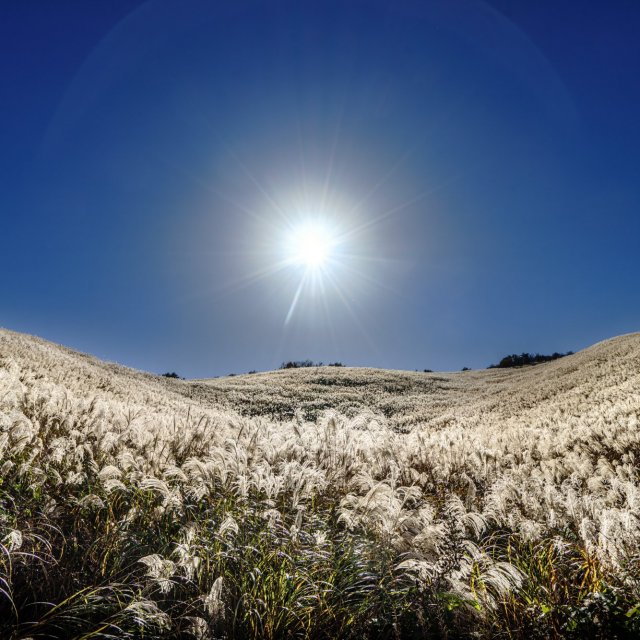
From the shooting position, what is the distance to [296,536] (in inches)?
140

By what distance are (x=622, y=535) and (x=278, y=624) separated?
3364mm


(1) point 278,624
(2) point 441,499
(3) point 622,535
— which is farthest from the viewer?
(2) point 441,499

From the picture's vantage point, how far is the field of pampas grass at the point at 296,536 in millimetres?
2594

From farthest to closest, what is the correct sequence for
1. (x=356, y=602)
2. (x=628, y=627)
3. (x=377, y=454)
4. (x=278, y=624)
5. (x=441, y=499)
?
1. (x=377, y=454)
2. (x=441, y=499)
3. (x=356, y=602)
4. (x=278, y=624)
5. (x=628, y=627)

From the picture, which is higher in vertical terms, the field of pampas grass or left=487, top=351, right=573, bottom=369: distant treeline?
left=487, top=351, right=573, bottom=369: distant treeline

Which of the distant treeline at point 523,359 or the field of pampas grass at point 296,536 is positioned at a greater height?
the distant treeline at point 523,359

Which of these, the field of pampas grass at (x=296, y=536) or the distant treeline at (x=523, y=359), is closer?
the field of pampas grass at (x=296, y=536)

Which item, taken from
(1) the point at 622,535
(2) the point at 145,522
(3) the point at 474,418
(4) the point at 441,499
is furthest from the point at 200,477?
(3) the point at 474,418

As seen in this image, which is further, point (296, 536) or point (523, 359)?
point (523, 359)

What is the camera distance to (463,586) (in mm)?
2945

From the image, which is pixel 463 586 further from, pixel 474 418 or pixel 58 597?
pixel 474 418

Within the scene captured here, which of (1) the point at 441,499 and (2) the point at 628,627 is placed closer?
(2) the point at 628,627

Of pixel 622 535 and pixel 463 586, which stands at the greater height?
pixel 622 535

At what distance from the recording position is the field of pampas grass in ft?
8.51
